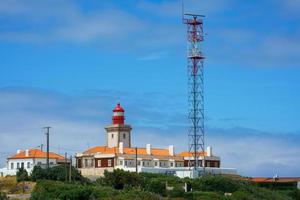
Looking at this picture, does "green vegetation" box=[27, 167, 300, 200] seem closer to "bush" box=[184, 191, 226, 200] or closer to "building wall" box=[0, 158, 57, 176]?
"bush" box=[184, 191, 226, 200]

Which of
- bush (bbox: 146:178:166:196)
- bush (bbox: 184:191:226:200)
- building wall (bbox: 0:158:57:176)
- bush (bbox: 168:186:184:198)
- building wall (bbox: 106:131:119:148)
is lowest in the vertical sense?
bush (bbox: 184:191:226:200)

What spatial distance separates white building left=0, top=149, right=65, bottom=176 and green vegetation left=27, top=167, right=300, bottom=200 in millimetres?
10740

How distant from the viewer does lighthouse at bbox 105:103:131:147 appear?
78875 millimetres

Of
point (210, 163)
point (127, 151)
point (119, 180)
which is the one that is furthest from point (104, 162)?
point (119, 180)

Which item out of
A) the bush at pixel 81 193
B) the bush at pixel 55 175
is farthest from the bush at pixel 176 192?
the bush at pixel 55 175

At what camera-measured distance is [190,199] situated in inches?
2154

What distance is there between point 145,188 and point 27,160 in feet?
72.4

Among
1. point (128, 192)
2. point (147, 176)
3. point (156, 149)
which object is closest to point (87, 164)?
point (156, 149)

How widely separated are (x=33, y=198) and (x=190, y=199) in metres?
12.7

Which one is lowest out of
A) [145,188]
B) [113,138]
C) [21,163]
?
[145,188]

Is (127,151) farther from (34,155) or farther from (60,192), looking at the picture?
(60,192)

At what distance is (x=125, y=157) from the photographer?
2916 inches

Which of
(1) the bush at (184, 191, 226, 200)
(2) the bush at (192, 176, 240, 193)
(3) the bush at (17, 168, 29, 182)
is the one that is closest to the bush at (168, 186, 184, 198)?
(1) the bush at (184, 191, 226, 200)

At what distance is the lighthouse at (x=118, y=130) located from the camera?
78.9 m
